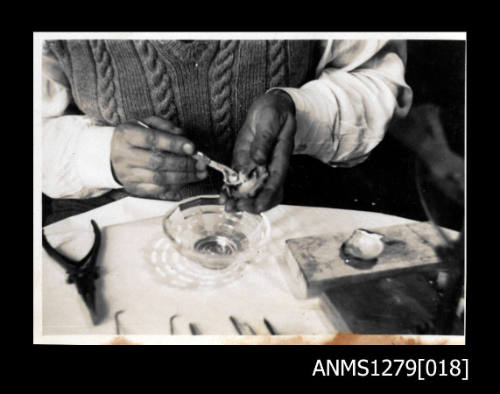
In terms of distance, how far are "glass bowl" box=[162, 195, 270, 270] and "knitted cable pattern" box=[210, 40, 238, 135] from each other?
108 mm

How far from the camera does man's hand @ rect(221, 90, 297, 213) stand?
1.67ft

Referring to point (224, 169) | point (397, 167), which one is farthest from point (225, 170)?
point (397, 167)

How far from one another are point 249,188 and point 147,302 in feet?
0.58

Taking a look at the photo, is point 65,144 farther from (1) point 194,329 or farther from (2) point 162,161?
(1) point 194,329

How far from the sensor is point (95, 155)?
1.73 ft

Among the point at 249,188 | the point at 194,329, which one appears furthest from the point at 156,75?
the point at 194,329

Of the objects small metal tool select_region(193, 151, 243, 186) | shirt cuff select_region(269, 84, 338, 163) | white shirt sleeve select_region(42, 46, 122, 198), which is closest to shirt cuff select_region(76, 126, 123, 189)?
white shirt sleeve select_region(42, 46, 122, 198)

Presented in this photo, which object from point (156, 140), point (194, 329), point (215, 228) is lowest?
point (194, 329)

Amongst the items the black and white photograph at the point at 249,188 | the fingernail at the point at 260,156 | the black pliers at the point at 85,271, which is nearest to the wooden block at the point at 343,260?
the black and white photograph at the point at 249,188

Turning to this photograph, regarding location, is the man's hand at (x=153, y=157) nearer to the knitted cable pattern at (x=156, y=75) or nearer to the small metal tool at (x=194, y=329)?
the knitted cable pattern at (x=156, y=75)

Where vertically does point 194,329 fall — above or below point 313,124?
below

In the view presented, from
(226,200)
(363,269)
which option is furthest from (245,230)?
(363,269)

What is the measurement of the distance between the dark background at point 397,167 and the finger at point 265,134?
0.05 m
